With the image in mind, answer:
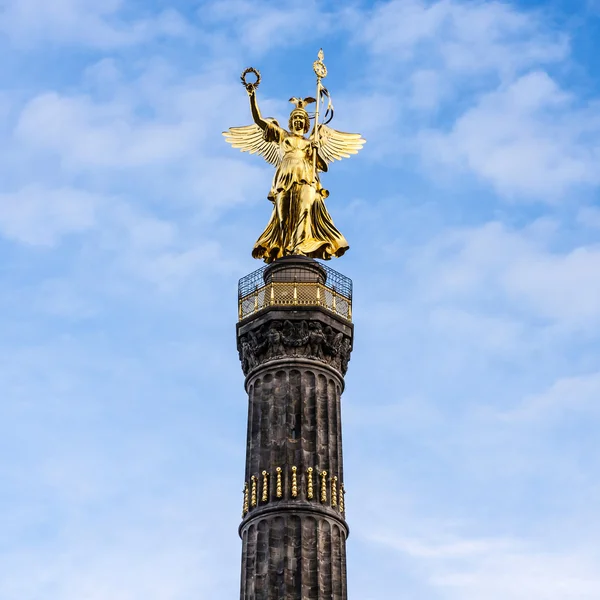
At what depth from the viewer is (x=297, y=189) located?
Result: 53.1 metres

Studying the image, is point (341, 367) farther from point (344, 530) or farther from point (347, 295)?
point (344, 530)

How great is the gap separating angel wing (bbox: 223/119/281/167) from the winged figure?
4cm

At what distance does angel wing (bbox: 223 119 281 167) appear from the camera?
184ft

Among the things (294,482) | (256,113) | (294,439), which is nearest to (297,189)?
(256,113)

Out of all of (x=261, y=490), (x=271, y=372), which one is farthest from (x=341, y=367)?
(x=261, y=490)

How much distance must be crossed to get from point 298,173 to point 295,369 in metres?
9.20

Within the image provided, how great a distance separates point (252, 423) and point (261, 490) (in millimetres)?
3028

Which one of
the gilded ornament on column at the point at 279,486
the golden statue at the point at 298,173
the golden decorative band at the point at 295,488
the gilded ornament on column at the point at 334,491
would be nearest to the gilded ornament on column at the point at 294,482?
the golden decorative band at the point at 295,488

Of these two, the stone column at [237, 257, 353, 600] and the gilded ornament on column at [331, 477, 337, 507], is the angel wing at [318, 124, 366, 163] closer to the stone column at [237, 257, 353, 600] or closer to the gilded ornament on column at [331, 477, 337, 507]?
the stone column at [237, 257, 353, 600]

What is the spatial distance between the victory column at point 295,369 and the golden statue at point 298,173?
0.05 m

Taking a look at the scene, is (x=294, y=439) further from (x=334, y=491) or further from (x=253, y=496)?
(x=253, y=496)

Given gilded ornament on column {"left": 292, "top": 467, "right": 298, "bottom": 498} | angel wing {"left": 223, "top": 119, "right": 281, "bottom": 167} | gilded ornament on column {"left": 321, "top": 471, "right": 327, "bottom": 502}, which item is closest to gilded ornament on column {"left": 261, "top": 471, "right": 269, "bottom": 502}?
gilded ornament on column {"left": 292, "top": 467, "right": 298, "bottom": 498}

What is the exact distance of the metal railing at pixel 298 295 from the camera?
50.1m

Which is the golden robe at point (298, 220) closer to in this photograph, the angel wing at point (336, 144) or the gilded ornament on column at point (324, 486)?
the angel wing at point (336, 144)
